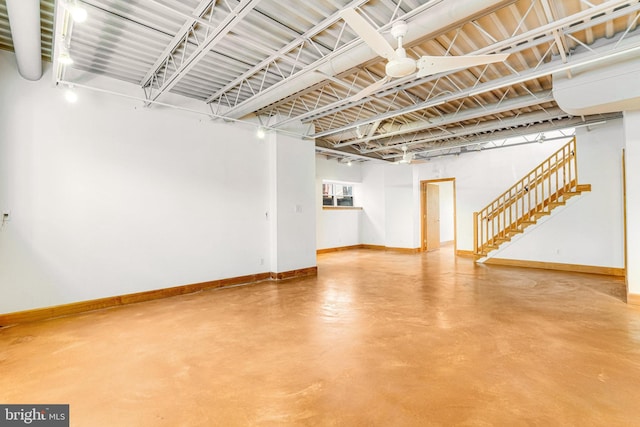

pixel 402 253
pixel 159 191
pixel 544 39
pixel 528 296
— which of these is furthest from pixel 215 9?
pixel 402 253

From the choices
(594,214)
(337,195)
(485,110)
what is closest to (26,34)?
(485,110)

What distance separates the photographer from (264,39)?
3.57 meters

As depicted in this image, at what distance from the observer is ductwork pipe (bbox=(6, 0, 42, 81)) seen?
2521 mm

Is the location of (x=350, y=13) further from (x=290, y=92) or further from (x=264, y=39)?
(x=290, y=92)

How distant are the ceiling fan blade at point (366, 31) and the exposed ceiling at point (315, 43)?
461 mm

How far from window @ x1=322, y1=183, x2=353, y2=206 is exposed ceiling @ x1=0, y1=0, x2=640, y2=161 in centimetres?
468

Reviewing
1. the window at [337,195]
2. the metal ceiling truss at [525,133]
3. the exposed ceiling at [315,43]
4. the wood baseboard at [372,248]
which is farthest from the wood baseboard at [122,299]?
the metal ceiling truss at [525,133]

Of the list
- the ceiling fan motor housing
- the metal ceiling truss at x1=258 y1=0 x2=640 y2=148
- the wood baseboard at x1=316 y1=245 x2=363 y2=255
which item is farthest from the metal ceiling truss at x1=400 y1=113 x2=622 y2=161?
the ceiling fan motor housing

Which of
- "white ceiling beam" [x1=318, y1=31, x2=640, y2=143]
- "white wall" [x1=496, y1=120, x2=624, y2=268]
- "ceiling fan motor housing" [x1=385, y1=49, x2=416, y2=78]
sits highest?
"white ceiling beam" [x1=318, y1=31, x2=640, y2=143]

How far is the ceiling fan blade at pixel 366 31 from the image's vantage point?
217 cm

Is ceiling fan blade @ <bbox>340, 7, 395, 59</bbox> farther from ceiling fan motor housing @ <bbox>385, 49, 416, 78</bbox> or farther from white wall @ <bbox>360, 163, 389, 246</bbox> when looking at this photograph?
white wall @ <bbox>360, 163, 389, 246</bbox>

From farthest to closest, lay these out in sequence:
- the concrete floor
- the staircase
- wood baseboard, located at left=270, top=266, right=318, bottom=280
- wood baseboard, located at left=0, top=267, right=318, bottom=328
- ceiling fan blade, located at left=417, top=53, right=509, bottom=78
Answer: the staircase → wood baseboard, located at left=270, top=266, right=318, bottom=280 → wood baseboard, located at left=0, top=267, right=318, bottom=328 → ceiling fan blade, located at left=417, top=53, right=509, bottom=78 → the concrete floor

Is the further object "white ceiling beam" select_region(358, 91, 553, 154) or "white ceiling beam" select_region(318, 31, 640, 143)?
"white ceiling beam" select_region(358, 91, 553, 154)

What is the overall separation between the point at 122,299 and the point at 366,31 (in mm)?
4932
